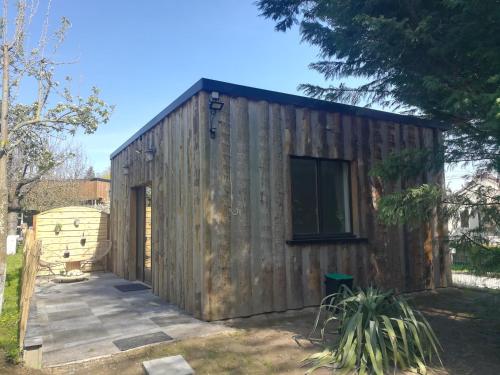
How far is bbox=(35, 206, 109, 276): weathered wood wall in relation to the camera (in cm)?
933

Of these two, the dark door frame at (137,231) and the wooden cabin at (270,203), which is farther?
the dark door frame at (137,231)

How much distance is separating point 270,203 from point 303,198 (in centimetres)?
68

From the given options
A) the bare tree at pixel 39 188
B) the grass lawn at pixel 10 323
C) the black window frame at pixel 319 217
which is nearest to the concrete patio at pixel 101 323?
the grass lawn at pixel 10 323

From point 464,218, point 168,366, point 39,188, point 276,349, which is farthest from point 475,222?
point 39,188

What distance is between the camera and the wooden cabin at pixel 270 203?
4.76 m

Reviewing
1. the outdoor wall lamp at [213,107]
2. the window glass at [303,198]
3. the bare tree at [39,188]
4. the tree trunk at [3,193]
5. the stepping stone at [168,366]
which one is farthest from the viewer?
the bare tree at [39,188]

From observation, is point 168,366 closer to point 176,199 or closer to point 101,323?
point 101,323

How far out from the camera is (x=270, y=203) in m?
5.16

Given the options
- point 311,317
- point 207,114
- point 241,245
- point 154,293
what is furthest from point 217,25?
point 311,317

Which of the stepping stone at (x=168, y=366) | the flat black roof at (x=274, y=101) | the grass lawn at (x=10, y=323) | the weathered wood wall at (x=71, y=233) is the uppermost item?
the flat black roof at (x=274, y=101)

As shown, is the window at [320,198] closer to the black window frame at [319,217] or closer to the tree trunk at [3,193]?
the black window frame at [319,217]

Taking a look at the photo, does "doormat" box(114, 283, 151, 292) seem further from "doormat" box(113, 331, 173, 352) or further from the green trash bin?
the green trash bin

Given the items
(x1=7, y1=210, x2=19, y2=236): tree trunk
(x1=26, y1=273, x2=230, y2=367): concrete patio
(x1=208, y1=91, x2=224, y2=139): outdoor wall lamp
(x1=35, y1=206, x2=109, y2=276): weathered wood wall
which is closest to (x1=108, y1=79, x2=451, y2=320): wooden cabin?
(x1=208, y1=91, x2=224, y2=139): outdoor wall lamp

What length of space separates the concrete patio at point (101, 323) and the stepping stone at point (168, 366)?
0.63m
